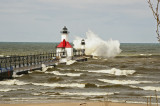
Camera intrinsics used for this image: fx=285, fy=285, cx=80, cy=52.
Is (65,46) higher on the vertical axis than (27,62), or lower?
higher

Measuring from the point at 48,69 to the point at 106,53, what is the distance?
4926cm

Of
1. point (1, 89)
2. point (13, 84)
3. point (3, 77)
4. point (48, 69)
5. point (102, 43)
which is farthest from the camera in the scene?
point (102, 43)

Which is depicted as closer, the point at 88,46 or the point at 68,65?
the point at 68,65

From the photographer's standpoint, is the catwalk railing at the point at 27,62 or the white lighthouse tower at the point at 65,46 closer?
the catwalk railing at the point at 27,62

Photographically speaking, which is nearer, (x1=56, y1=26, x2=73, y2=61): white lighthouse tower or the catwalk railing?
the catwalk railing

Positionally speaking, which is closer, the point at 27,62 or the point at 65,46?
the point at 27,62

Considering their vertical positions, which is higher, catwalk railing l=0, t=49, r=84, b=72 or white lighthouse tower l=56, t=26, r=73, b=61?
white lighthouse tower l=56, t=26, r=73, b=61

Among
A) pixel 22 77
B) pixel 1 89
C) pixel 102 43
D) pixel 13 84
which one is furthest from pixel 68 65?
pixel 102 43

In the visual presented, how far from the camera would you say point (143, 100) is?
13766 mm

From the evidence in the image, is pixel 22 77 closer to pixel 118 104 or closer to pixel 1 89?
pixel 1 89

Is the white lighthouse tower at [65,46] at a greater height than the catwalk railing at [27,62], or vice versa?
the white lighthouse tower at [65,46]

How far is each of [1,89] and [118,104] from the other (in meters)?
8.68

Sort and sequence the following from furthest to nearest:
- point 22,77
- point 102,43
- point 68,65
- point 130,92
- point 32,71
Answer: point 102,43 < point 68,65 < point 32,71 < point 22,77 < point 130,92

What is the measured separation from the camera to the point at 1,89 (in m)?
18.0
